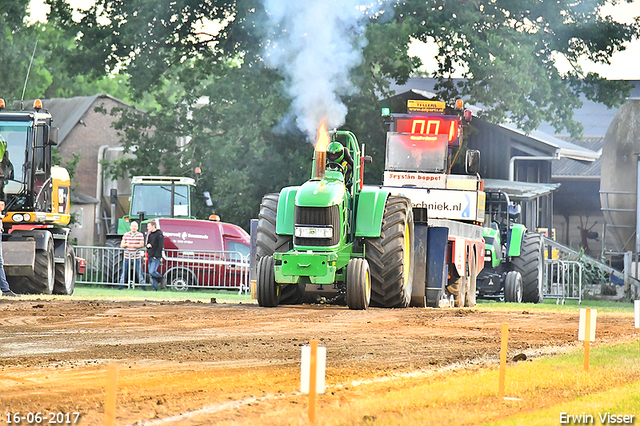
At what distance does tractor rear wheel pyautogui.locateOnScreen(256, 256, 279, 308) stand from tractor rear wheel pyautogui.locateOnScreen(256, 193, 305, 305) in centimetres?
27

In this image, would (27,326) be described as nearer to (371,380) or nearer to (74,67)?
(371,380)

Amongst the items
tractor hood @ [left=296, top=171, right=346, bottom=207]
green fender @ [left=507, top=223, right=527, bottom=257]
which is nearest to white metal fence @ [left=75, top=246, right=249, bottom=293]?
green fender @ [left=507, top=223, right=527, bottom=257]

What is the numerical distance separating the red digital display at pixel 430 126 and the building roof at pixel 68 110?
3121 centimetres

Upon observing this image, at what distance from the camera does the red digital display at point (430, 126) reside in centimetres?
2192

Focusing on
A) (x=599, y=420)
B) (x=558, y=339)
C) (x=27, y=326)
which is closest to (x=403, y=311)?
(x=558, y=339)

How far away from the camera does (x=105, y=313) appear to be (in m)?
15.4

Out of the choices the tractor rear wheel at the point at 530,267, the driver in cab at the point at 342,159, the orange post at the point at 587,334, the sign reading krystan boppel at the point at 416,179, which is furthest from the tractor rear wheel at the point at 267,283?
the tractor rear wheel at the point at 530,267

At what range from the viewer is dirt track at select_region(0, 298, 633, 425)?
7.17 meters

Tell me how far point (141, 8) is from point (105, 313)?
1842 cm

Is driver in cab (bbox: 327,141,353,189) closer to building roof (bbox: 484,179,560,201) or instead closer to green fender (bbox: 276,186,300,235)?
green fender (bbox: 276,186,300,235)

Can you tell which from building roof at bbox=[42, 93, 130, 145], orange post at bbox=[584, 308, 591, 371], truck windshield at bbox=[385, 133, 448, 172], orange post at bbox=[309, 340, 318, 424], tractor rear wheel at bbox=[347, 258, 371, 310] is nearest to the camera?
orange post at bbox=[309, 340, 318, 424]

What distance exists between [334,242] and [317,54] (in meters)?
7.05

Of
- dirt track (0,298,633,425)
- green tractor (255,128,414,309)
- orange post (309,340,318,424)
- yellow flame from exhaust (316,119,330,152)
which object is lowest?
dirt track (0,298,633,425)

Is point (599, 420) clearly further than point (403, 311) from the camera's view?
No
